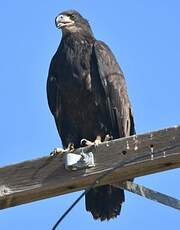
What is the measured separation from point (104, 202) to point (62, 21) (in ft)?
10.1

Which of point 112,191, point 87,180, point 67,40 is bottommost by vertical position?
point 112,191

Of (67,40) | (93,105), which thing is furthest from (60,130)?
(67,40)

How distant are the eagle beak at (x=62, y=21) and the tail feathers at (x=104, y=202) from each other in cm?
282

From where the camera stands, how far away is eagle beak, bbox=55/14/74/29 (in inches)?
331

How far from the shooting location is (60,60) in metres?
8.09

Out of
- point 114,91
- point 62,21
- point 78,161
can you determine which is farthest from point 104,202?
point 62,21

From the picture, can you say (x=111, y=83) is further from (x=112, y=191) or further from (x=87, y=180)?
(x=87, y=180)

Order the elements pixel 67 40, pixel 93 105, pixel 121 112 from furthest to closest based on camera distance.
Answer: pixel 67 40
pixel 93 105
pixel 121 112

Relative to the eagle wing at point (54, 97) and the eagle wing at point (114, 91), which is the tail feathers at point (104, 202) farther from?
the eagle wing at point (54, 97)

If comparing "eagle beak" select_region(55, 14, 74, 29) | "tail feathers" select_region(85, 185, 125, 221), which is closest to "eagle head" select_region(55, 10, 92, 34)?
"eagle beak" select_region(55, 14, 74, 29)

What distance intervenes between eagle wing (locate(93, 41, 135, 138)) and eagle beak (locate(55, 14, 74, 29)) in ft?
1.65

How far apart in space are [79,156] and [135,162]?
1.38 feet

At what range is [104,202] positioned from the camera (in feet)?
19.4

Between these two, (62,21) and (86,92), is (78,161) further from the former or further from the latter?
(62,21)
